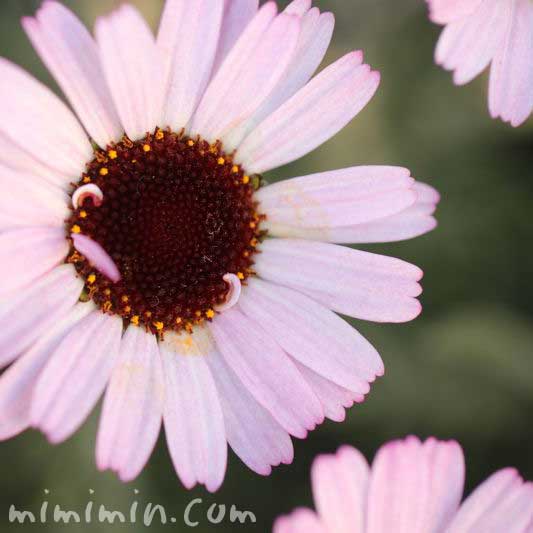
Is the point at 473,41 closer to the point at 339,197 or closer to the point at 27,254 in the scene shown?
the point at 339,197

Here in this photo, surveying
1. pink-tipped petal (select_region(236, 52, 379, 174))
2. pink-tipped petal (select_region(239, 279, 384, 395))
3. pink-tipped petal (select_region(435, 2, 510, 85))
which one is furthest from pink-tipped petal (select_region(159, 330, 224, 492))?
pink-tipped petal (select_region(435, 2, 510, 85))

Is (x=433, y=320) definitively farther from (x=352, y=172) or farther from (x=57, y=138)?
(x=57, y=138)

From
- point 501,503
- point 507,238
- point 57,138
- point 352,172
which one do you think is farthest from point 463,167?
point 57,138

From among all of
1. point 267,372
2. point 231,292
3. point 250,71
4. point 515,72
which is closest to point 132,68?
point 250,71

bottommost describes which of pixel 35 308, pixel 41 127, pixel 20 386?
pixel 20 386

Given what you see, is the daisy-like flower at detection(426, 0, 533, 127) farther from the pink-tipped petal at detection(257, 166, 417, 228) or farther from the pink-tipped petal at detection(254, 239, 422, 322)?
the pink-tipped petal at detection(254, 239, 422, 322)

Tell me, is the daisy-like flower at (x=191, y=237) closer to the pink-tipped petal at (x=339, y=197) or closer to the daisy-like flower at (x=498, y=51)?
the pink-tipped petal at (x=339, y=197)
